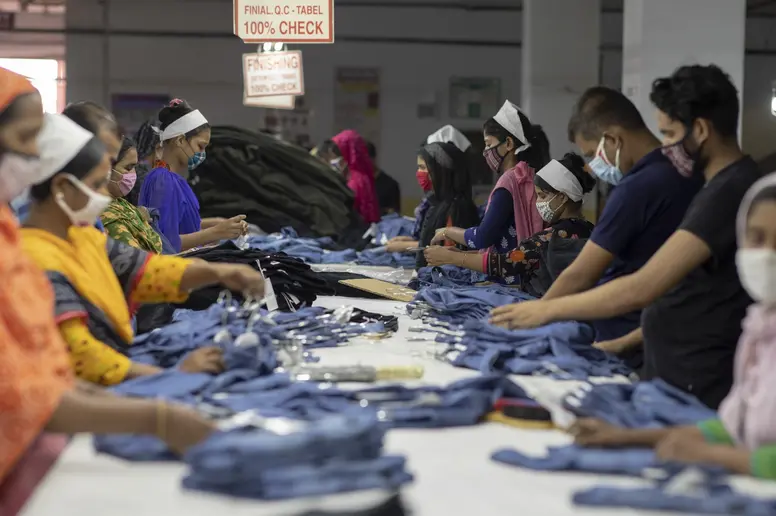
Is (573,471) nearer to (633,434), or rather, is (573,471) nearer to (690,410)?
(633,434)

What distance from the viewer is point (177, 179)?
5070 mm

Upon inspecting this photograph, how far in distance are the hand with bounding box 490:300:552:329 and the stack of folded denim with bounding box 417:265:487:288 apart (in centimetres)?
172

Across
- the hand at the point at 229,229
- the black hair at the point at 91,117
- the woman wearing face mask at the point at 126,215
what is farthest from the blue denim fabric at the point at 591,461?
the hand at the point at 229,229

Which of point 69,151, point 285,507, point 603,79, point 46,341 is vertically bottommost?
point 285,507

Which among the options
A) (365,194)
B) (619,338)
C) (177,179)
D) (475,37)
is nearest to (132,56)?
(475,37)

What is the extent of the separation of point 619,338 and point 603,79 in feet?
39.9

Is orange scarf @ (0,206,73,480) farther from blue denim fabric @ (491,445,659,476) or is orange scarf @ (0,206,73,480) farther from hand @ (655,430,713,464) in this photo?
hand @ (655,430,713,464)

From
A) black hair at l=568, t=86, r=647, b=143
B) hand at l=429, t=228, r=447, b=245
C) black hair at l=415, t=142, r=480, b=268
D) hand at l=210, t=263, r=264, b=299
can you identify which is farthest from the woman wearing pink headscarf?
hand at l=210, t=263, r=264, b=299

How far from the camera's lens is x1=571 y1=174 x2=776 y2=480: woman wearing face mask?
6.12 feet

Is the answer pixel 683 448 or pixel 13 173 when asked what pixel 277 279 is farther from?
pixel 683 448

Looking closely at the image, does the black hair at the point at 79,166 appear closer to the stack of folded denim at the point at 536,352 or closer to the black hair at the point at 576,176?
the stack of folded denim at the point at 536,352

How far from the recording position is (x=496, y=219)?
5.14 meters

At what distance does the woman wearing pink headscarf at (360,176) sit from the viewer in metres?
9.51

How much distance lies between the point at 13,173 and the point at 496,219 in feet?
10.8
